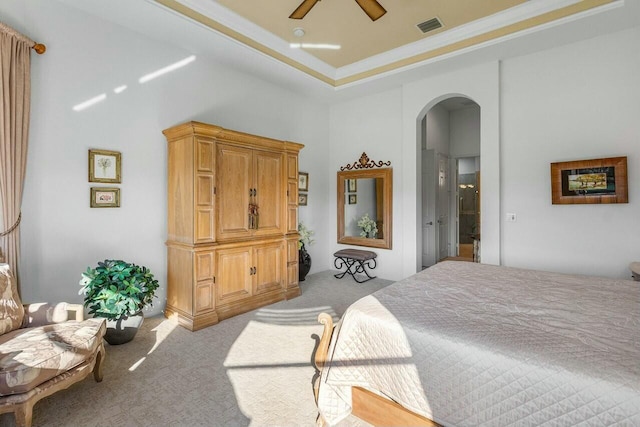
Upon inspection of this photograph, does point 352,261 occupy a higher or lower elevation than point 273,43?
lower

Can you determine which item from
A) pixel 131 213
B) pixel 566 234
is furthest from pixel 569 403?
pixel 131 213

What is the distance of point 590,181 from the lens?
3.56m

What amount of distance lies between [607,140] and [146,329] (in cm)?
530

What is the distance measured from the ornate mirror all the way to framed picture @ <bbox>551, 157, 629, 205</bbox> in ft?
7.24

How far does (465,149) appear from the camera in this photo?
6.99 meters

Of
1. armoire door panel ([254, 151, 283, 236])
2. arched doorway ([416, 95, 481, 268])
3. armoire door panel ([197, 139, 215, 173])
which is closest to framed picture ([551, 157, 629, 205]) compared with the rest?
arched doorway ([416, 95, 481, 268])

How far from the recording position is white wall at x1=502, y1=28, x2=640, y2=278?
3422 millimetres

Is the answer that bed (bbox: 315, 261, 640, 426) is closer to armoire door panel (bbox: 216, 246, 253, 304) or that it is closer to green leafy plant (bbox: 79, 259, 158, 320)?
green leafy plant (bbox: 79, 259, 158, 320)

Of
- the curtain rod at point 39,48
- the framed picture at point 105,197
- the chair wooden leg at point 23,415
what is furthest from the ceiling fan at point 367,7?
the chair wooden leg at point 23,415

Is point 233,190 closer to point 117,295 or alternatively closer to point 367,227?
point 117,295

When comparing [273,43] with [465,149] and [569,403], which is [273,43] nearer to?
[569,403]

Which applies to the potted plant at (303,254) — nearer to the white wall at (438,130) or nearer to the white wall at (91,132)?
the white wall at (91,132)

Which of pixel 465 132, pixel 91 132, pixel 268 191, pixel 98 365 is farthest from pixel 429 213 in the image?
pixel 98 365

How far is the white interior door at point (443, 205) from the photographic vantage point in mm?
6668
